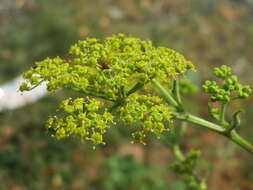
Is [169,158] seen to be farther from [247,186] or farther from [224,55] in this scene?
[224,55]

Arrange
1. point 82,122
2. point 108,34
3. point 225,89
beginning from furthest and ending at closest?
point 108,34, point 225,89, point 82,122

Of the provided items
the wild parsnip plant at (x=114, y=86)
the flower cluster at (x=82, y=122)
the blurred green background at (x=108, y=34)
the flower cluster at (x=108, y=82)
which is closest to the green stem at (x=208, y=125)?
the wild parsnip plant at (x=114, y=86)

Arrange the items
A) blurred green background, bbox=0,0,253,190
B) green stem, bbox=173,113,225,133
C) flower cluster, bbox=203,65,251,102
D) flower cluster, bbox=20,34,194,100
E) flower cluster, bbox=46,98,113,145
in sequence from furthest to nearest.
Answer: blurred green background, bbox=0,0,253,190 → green stem, bbox=173,113,225,133 → flower cluster, bbox=203,65,251,102 → flower cluster, bbox=20,34,194,100 → flower cluster, bbox=46,98,113,145

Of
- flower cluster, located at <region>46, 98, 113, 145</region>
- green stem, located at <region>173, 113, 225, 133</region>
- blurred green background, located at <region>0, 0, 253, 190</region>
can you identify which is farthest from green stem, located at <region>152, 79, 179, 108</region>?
blurred green background, located at <region>0, 0, 253, 190</region>

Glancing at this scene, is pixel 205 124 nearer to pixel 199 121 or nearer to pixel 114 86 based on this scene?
pixel 199 121

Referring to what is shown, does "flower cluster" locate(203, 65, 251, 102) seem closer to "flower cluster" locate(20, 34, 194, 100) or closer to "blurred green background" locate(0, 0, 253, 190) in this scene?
"flower cluster" locate(20, 34, 194, 100)

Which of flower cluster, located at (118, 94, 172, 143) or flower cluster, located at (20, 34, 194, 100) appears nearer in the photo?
flower cluster, located at (118, 94, 172, 143)

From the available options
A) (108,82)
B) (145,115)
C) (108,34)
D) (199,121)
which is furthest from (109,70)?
(108,34)
